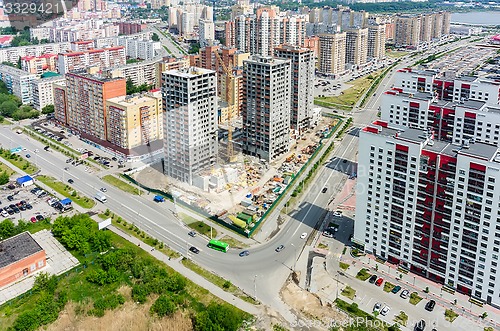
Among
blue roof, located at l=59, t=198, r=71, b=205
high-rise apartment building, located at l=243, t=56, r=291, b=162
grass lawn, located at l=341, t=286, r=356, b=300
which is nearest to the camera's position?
grass lawn, located at l=341, t=286, r=356, b=300

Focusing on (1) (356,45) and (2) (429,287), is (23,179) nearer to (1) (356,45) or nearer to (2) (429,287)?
(2) (429,287)

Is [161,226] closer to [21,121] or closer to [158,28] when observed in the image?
[21,121]

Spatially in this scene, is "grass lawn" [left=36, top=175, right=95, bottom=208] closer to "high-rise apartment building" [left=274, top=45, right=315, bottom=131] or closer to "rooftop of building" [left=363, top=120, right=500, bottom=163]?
"rooftop of building" [left=363, top=120, right=500, bottom=163]

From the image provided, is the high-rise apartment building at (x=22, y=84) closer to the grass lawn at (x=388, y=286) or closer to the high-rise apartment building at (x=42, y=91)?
the high-rise apartment building at (x=42, y=91)

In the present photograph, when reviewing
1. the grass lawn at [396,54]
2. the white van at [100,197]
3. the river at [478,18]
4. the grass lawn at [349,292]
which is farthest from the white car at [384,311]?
the river at [478,18]

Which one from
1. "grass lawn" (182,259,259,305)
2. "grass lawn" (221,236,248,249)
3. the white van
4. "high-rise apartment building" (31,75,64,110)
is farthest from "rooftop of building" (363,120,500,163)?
"high-rise apartment building" (31,75,64,110)

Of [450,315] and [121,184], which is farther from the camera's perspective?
[121,184]

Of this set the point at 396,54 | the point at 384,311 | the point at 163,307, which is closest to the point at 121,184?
the point at 163,307
